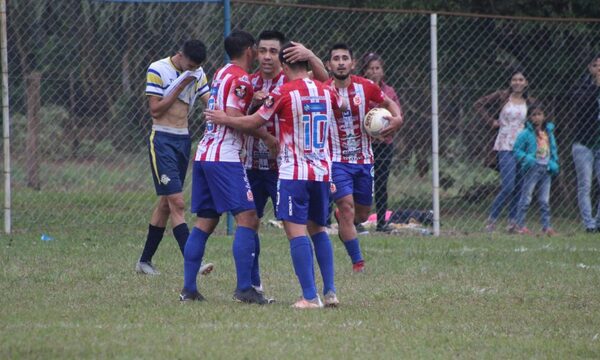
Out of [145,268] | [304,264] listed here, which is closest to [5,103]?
[145,268]

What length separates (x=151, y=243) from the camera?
8.95 m

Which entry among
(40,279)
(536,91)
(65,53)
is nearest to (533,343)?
(40,279)

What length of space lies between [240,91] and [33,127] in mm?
6022

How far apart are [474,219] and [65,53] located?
5611 millimetres

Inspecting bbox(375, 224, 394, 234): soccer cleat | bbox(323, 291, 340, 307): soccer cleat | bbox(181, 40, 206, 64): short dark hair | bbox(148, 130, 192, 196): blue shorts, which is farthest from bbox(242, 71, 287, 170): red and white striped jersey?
bbox(375, 224, 394, 234): soccer cleat

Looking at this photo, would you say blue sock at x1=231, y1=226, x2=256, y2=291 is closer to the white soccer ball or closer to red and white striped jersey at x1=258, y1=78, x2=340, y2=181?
red and white striped jersey at x1=258, y1=78, x2=340, y2=181

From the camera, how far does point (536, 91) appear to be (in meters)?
14.1

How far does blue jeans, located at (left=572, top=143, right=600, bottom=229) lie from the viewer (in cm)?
1327

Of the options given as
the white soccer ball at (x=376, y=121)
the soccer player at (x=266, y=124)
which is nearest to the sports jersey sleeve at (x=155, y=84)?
the soccer player at (x=266, y=124)

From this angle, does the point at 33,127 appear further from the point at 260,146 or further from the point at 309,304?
the point at 309,304

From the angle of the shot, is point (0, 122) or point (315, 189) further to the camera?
point (0, 122)

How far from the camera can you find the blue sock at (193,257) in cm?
732

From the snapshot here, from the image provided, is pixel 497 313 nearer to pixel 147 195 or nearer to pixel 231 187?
pixel 231 187

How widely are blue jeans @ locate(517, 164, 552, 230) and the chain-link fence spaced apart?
65 centimetres
